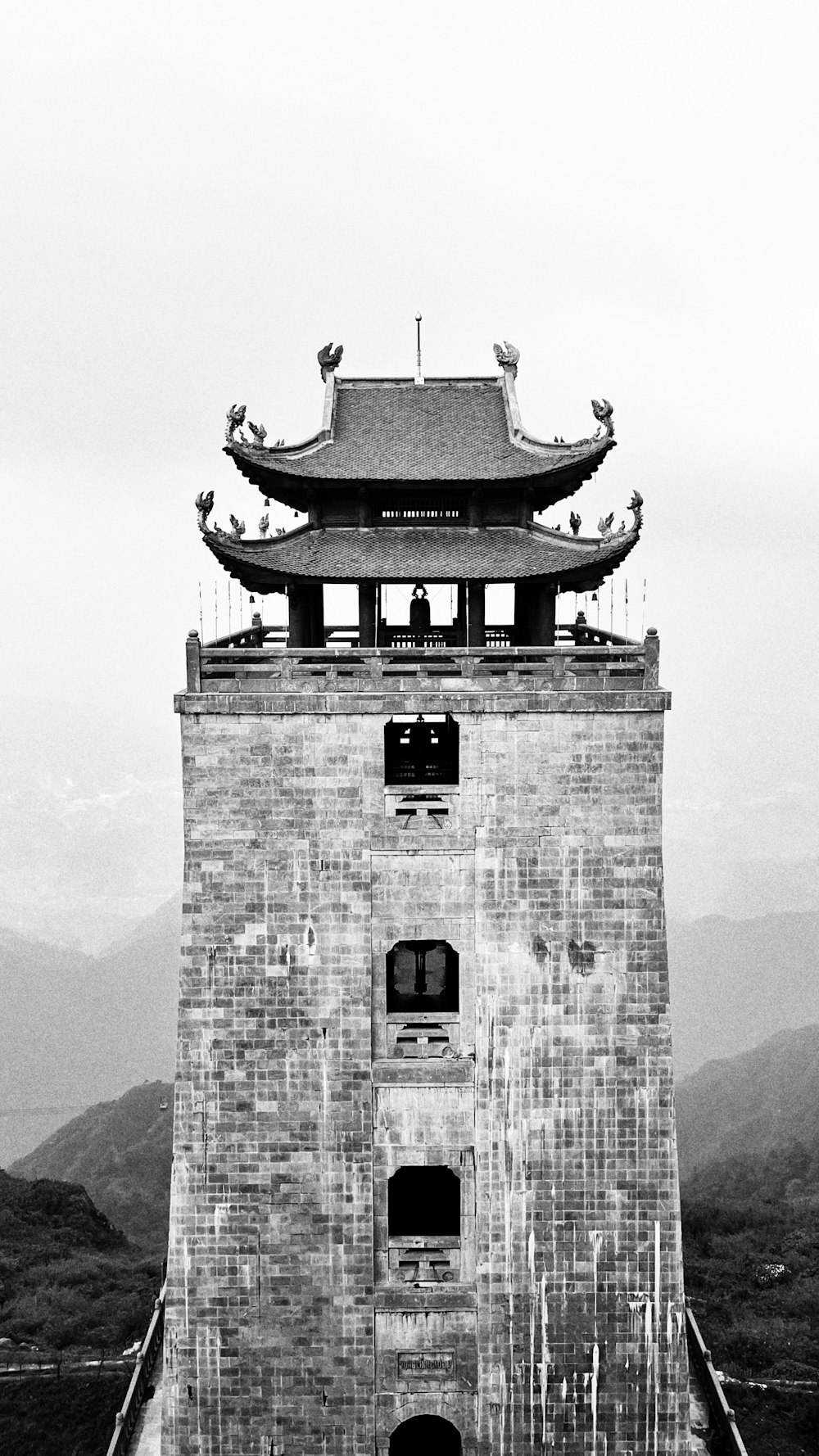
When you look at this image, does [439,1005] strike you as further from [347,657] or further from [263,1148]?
[347,657]

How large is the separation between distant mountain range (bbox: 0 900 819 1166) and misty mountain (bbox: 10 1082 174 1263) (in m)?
33.9

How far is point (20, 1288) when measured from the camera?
→ 34000 millimetres

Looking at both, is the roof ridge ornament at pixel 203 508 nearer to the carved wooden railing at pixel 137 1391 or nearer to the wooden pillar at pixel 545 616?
the wooden pillar at pixel 545 616

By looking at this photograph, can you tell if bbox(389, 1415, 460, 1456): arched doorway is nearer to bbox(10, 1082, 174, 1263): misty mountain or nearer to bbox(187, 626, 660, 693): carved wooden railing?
bbox(187, 626, 660, 693): carved wooden railing

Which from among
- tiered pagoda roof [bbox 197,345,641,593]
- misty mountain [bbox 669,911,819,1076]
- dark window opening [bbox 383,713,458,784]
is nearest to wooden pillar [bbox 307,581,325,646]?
tiered pagoda roof [bbox 197,345,641,593]

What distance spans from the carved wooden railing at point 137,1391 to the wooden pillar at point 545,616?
11986mm

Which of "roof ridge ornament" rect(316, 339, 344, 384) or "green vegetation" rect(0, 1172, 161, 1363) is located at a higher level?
"roof ridge ornament" rect(316, 339, 344, 384)

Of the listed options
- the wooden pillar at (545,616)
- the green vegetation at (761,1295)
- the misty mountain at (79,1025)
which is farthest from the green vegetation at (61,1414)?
the misty mountain at (79,1025)

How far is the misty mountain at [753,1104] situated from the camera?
225 ft

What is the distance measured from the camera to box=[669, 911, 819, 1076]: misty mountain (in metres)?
115

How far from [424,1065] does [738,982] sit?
361 ft

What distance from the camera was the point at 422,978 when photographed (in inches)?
938

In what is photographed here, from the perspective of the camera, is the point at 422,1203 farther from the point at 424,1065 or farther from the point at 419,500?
the point at 419,500

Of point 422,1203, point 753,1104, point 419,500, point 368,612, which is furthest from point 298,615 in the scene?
point 753,1104
